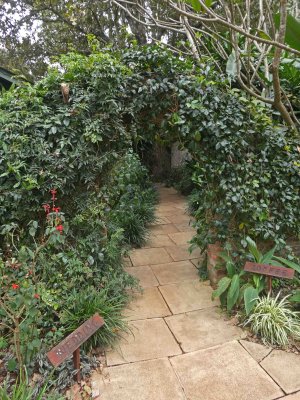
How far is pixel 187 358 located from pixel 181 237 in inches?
106

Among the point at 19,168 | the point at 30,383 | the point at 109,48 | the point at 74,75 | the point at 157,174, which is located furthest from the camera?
the point at 157,174

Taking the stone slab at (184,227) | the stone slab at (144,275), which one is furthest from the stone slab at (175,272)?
the stone slab at (184,227)

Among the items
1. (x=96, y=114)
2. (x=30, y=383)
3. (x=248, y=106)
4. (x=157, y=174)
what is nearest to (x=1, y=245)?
(x=30, y=383)

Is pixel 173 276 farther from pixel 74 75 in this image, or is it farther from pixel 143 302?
pixel 74 75

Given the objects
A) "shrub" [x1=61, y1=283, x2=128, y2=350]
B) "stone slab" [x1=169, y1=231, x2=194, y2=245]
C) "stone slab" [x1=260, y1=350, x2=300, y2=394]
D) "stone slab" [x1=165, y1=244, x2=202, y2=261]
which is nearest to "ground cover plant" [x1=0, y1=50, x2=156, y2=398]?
"shrub" [x1=61, y1=283, x2=128, y2=350]

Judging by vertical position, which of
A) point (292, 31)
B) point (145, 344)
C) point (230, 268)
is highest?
point (292, 31)

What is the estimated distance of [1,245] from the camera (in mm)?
2537

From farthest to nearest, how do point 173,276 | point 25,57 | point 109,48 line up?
point 25,57, point 173,276, point 109,48

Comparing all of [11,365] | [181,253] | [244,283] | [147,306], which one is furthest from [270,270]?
[11,365]

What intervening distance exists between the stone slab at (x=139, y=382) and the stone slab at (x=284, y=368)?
2.21 feet

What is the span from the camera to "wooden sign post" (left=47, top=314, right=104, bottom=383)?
175 cm

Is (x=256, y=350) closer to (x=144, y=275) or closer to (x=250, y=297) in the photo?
(x=250, y=297)

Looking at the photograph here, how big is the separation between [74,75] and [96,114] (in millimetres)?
385

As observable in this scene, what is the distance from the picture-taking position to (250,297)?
8.38 feet
